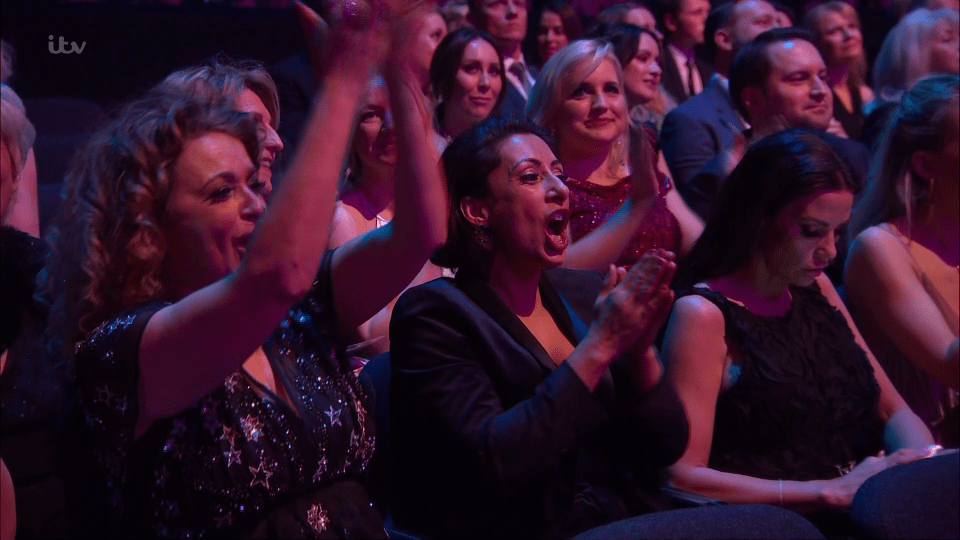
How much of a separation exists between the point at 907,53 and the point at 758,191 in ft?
6.67

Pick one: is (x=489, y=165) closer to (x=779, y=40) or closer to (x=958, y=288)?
(x=958, y=288)

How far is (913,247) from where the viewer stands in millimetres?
2297

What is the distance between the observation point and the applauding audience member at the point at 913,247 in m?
2.19

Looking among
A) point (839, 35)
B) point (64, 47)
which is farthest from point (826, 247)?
point (839, 35)

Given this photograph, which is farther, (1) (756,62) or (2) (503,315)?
(1) (756,62)

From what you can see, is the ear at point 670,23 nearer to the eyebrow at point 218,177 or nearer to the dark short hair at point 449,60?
the dark short hair at point 449,60

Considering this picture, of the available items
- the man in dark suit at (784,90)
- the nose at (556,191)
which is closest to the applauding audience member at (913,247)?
the man in dark suit at (784,90)

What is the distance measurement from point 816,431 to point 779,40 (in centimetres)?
161

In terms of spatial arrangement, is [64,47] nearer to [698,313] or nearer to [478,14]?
[478,14]

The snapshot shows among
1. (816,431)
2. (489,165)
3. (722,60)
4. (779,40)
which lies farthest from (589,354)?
(722,60)

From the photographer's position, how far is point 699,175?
2854 mm

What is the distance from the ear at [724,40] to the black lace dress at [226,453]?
300 centimetres

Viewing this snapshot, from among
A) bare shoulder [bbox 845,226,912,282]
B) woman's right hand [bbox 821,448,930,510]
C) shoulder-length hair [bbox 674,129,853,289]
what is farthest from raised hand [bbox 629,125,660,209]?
woman's right hand [bbox 821,448,930,510]

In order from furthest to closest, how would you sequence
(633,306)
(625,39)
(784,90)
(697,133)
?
(625,39)
(697,133)
(784,90)
(633,306)
